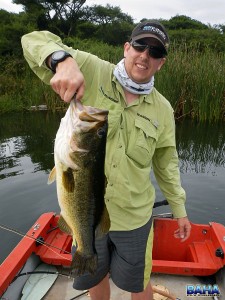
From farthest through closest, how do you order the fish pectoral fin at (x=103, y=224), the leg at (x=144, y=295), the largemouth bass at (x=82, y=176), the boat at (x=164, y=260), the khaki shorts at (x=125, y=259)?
the boat at (x=164, y=260) → the leg at (x=144, y=295) → the khaki shorts at (x=125, y=259) → the fish pectoral fin at (x=103, y=224) → the largemouth bass at (x=82, y=176)

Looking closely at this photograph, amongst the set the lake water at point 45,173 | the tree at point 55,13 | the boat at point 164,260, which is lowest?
the lake water at point 45,173

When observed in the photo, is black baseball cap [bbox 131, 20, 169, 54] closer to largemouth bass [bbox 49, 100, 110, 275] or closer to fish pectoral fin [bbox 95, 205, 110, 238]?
largemouth bass [bbox 49, 100, 110, 275]

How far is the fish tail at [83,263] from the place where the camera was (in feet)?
7.48

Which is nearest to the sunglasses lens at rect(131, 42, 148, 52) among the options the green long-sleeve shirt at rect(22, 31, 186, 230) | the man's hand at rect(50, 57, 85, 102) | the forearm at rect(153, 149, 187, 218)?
the green long-sleeve shirt at rect(22, 31, 186, 230)

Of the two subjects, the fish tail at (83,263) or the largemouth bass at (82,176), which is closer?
the largemouth bass at (82,176)

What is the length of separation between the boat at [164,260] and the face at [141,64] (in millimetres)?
1918

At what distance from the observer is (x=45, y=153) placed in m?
9.29

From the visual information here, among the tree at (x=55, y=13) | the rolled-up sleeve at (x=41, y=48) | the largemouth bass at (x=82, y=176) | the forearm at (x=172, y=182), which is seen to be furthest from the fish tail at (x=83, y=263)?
the tree at (x=55, y=13)

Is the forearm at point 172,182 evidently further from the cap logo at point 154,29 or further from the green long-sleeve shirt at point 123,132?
the cap logo at point 154,29

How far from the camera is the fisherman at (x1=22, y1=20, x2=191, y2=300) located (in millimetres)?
2336

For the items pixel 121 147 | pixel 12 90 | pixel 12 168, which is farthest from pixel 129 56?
pixel 12 90

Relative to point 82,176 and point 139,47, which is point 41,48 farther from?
point 82,176

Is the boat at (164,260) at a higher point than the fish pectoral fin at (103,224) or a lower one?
lower

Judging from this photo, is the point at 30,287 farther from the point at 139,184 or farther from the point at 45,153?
the point at 45,153
